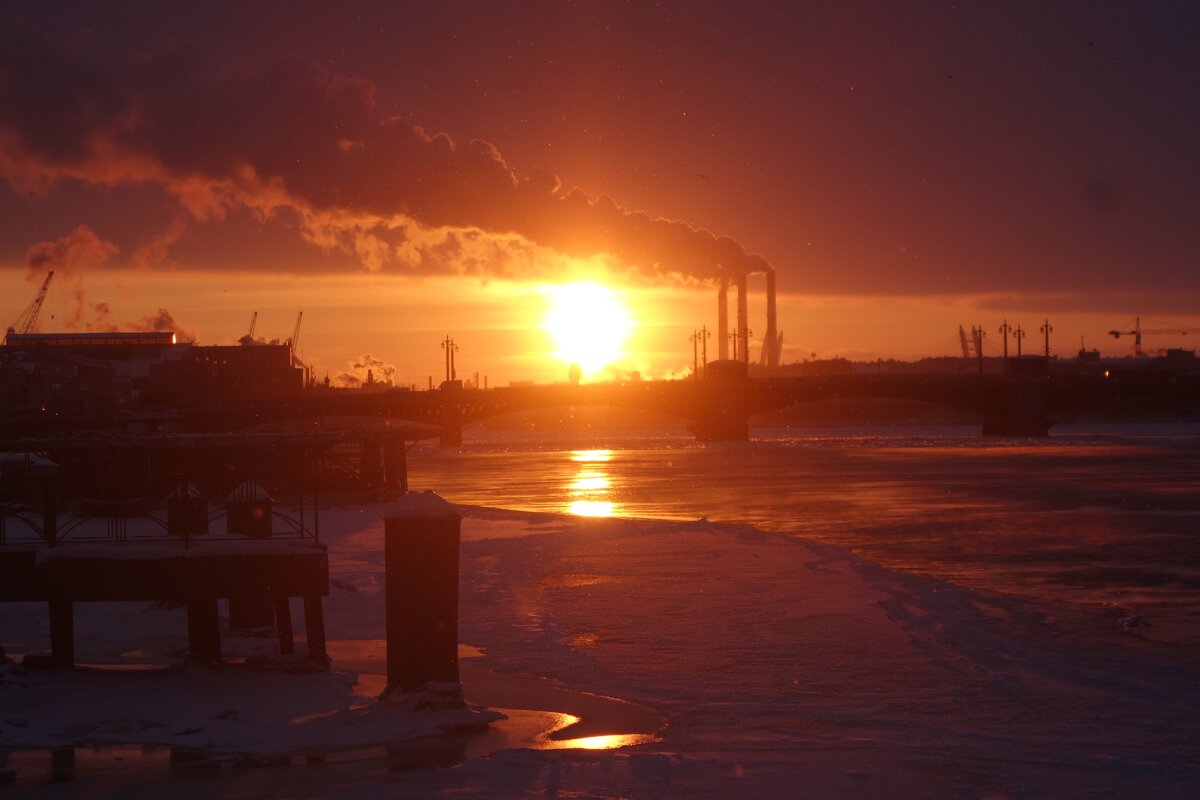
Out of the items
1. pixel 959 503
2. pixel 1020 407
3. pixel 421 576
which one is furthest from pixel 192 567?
pixel 1020 407

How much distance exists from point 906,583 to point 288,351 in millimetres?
146182

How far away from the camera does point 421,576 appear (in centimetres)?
1395

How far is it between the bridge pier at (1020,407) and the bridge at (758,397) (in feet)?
0.37

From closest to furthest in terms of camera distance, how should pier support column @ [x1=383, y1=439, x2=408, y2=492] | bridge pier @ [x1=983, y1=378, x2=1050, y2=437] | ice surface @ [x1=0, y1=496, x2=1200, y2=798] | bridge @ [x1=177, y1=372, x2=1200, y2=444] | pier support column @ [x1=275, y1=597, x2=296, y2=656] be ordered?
ice surface @ [x1=0, y1=496, x2=1200, y2=798], pier support column @ [x1=275, y1=597, x2=296, y2=656], pier support column @ [x1=383, y1=439, x2=408, y2=492], bridge @ [x1=177, y1=372, x2=1200, y2=444], bridge pier @ [x1=983, y1=378, x2=1050, y2=437]

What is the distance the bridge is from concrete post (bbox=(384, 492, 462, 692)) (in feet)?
351

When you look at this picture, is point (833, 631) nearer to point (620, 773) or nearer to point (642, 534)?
point (620, 773)

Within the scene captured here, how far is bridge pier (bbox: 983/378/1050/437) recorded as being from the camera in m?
138

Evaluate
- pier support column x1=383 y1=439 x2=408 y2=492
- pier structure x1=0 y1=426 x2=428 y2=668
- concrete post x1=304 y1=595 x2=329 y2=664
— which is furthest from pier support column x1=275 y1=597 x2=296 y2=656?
pier support column x1=383 y1=439 x2=408 y2=492

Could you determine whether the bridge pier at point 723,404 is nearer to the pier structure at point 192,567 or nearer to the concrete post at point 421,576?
the pier structure at point 192,567

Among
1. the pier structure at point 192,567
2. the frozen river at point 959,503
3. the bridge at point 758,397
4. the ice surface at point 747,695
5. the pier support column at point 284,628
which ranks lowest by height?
the frozen river at point 959,503

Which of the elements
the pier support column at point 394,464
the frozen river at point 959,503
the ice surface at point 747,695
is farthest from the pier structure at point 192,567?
the pier support column at point 394,464

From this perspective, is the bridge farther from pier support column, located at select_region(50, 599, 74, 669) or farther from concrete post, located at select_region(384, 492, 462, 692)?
concrete post, located at select_region(384, 492, 462, 692)

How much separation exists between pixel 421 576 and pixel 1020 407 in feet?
449

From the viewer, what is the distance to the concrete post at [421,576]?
13.9m
